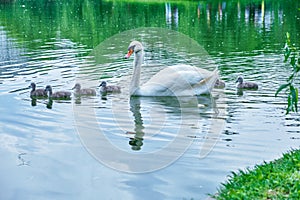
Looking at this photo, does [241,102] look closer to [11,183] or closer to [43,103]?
[43,103]

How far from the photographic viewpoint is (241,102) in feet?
41.2

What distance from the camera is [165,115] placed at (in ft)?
38.2

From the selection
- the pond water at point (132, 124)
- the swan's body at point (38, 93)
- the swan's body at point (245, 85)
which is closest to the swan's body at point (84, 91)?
the pond water at point (132, 124)

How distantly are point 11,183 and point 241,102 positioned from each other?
634 centimetres

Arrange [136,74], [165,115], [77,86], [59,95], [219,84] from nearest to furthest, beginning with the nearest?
1. [165,115]
2. [59,95]
3. [77,86]
4. [136,74]
5. [219,84]

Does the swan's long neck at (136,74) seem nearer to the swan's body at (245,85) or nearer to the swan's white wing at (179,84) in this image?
the swan's white wing at (179,84)

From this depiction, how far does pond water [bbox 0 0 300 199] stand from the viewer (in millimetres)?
8008

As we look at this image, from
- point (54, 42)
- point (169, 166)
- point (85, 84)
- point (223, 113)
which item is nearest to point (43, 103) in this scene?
point (85, 84)

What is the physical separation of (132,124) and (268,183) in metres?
4.90

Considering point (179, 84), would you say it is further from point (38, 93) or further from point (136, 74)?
point (38, 93)

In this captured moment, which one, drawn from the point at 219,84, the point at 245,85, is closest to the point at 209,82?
the point at 219,84

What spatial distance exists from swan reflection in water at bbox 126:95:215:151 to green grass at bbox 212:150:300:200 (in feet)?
9.43

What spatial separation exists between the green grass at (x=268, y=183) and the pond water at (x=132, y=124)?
68 cm

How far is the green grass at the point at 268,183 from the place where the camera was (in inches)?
250
